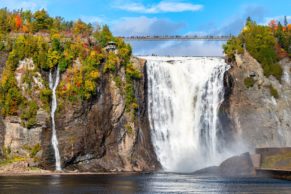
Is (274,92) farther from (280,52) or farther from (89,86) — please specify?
(89,86)

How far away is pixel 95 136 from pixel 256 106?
30.2 m

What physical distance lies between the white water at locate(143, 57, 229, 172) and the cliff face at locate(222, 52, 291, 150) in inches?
146

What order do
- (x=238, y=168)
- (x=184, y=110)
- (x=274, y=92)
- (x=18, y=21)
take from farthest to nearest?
(x=274, y=92) → (x=18, y=21) → (x=184, y=110) → (x=238, y=168)

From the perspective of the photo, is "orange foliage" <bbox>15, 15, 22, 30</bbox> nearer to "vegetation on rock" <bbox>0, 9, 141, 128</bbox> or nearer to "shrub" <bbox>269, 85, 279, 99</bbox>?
"vegetation on rock" <bbox>0, 9, 141, 128</bbox>

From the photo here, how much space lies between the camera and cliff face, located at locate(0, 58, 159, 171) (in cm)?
8306

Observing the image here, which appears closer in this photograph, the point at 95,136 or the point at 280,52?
the point at 95,136

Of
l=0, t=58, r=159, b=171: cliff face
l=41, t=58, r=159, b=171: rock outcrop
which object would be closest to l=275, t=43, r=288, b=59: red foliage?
l=0, t=58, r=159, b=171: cliff face

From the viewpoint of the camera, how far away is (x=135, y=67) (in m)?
94.2

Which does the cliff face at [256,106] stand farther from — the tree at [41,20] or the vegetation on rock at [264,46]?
the tree at [41,20]

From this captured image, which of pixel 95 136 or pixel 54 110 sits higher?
pixel 54 110

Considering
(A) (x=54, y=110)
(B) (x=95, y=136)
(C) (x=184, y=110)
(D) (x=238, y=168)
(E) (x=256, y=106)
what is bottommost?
(D) (x=238, y=168)

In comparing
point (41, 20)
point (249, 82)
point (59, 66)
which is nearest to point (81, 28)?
point (41, 20)

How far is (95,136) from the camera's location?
86.6 meters

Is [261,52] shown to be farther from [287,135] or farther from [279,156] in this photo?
[279,156]
